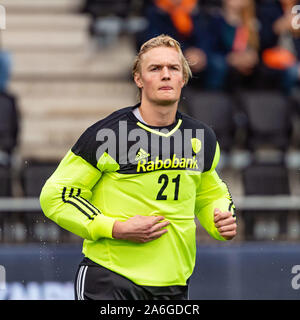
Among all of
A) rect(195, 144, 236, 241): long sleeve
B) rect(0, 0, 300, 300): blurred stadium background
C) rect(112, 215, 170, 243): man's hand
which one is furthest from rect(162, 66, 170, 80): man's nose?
rect(0, 0, 300, 300): blurred stadium background

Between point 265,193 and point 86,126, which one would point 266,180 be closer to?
point 265,193

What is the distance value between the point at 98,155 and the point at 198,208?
0.62m

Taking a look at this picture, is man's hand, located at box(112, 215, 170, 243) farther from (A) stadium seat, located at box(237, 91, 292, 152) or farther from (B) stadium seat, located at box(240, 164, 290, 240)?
(A) stadium seat, located at box(237, 91, 292, 152)

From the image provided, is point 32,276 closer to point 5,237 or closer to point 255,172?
point 5,237

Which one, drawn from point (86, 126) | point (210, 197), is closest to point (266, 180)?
point (86, 126)

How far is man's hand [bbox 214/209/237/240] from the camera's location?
12.9ft

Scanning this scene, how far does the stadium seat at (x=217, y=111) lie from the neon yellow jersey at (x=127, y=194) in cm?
424

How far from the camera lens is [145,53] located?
3.96 m

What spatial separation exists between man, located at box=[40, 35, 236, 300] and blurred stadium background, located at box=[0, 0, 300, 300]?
7.23ft

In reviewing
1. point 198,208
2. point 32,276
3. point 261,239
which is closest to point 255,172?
point 261,239

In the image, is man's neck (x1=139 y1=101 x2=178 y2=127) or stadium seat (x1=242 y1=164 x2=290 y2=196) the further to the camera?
stadium seat (x1=242 y1=164 x2=290 y2=196)

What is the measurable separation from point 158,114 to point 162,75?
0.18 m

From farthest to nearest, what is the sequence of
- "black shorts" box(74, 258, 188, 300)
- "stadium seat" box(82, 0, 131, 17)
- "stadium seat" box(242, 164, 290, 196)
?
"stadium seat" box(82, 0, 131, 17) → "stadium seat" box(242, 164, 290, 196) → "black shorts" box(74, 258, 188, 300)

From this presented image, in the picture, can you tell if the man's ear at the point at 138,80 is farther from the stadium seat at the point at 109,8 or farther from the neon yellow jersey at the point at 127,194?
the stadium seat at the point at 109,8
